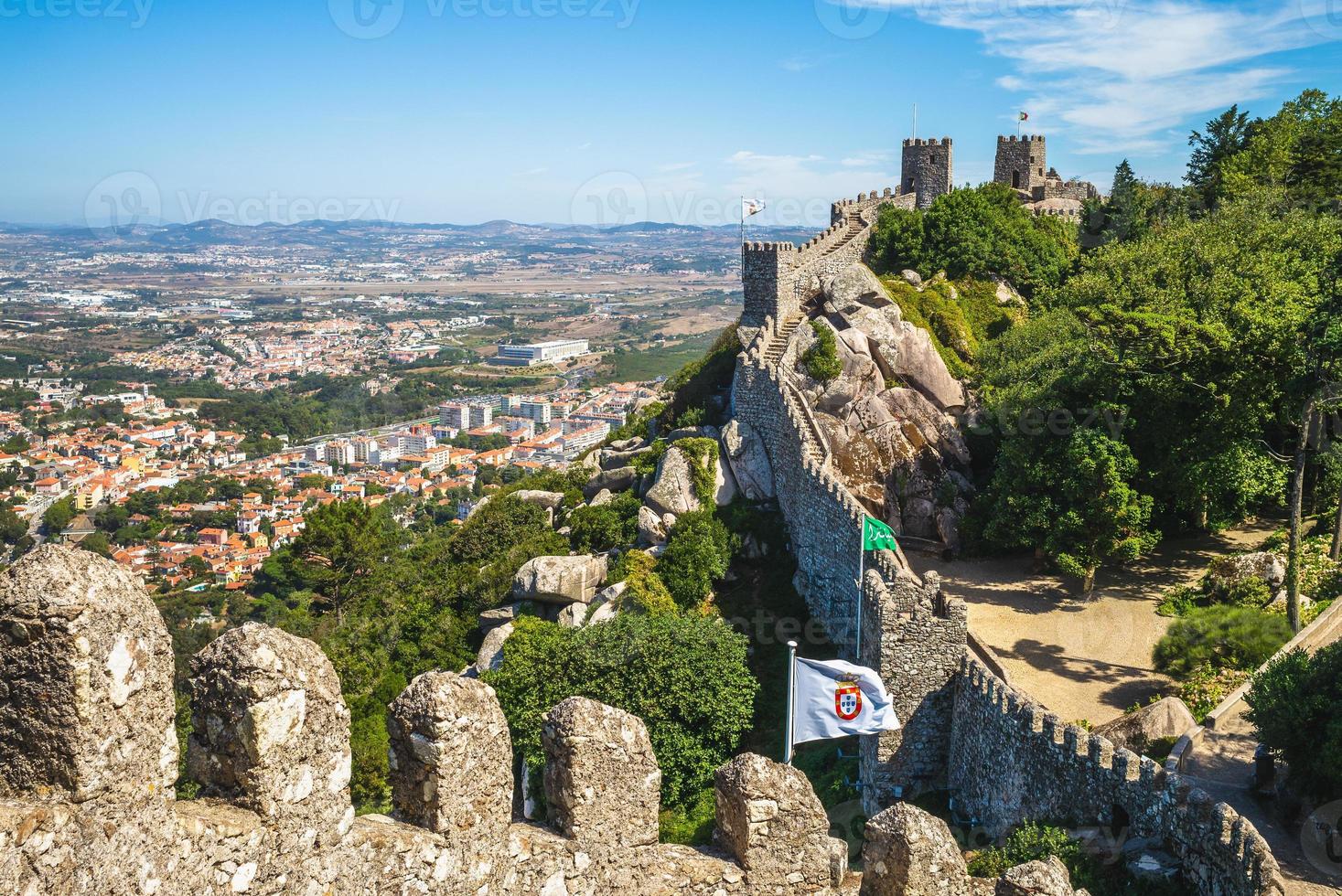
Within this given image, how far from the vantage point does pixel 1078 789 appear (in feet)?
44.9

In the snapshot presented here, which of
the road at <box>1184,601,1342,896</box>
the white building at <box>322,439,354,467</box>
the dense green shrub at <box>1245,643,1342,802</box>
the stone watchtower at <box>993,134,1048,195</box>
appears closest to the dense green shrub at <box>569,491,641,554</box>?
the road at <box>1184,601,1342,896</box>

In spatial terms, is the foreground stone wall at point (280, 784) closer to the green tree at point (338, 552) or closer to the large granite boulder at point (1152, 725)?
the large granite boulder at point (1152, 725)

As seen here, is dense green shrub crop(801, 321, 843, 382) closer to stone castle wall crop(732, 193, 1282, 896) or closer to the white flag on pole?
stone castle wall crop(732, 193, 1282, 896)

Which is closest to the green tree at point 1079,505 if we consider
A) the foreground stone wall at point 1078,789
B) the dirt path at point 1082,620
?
the dirt path at point 1082,620

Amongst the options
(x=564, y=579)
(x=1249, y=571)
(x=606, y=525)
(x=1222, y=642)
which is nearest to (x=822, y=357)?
(x=606, y=525)

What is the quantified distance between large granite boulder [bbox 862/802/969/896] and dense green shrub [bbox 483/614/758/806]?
11.6m

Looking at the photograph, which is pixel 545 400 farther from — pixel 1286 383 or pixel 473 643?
pixel 1286 383

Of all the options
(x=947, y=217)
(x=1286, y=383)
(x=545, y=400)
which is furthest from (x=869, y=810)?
(x=545, y=400)

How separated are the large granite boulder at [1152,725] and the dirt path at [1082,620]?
4.62ft

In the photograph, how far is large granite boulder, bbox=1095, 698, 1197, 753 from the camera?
51.7 ft

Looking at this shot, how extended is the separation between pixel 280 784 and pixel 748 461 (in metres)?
23.5

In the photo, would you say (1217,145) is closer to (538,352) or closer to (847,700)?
(847,700)

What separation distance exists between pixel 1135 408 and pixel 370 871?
23266mm

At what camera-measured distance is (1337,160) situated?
4041 centimetres
